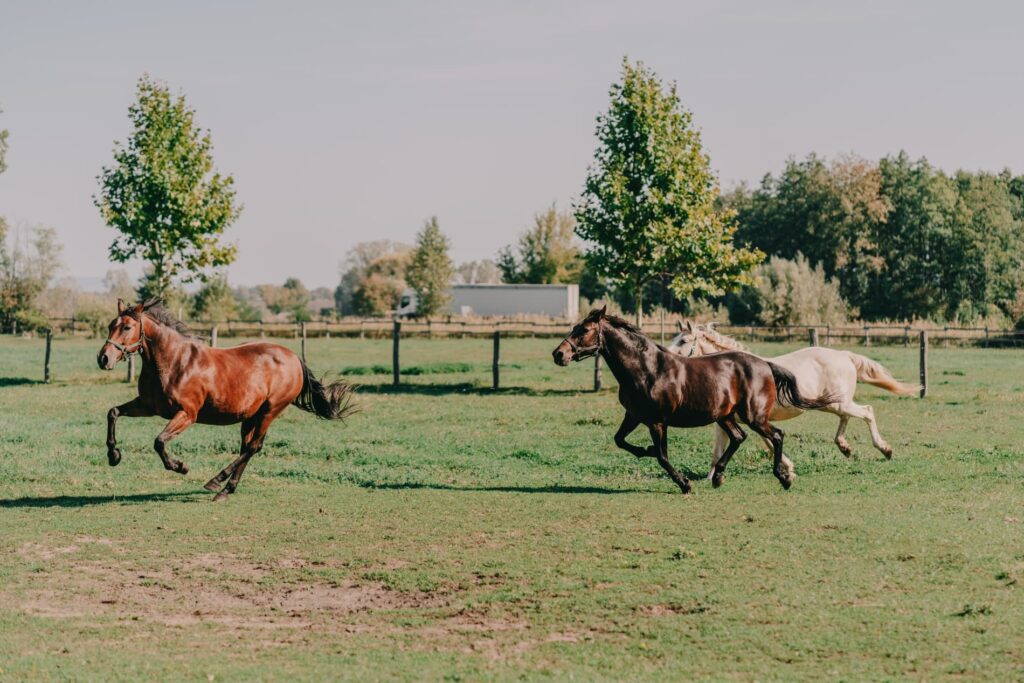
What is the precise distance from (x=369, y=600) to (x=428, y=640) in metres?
1.21

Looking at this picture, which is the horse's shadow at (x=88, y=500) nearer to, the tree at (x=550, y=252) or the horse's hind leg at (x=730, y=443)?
the horse's hind leg at (x=730, y=443)

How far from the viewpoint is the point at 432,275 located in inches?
2822

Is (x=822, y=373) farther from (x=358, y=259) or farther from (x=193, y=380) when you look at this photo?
(x=358, y=259)

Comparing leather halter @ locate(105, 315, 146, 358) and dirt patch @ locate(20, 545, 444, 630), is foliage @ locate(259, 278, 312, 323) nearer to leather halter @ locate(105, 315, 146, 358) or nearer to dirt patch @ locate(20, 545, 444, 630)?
leather halter @ locate(105, 315, 146, 358)

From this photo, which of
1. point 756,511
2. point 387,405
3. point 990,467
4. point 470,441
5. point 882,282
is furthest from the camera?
point 882,282

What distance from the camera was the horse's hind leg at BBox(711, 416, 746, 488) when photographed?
→ 12391mm

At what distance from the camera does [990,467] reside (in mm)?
14070

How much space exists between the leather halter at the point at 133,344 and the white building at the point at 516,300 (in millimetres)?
56933

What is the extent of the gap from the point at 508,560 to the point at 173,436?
4306mm

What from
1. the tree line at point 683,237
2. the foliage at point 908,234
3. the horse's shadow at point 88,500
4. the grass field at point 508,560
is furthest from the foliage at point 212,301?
the horse's shadow at point 88,500

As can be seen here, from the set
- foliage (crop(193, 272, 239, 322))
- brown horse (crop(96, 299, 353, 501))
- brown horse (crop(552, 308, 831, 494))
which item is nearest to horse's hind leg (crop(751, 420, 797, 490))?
brown horse (crop(552, 308, 831, 494))

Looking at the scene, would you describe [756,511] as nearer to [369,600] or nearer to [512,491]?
[512,491]

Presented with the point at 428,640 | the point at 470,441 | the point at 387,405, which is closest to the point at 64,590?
the point at 428,640

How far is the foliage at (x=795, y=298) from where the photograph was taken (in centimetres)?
5691
